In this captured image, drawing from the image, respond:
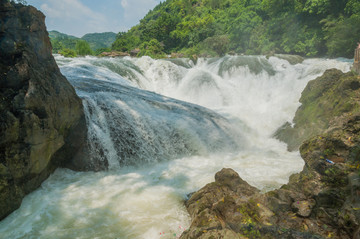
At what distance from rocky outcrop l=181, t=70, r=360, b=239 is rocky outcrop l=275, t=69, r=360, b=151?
3.38m

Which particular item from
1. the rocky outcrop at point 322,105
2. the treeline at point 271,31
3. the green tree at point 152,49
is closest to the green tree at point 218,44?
the treeline at point 271,31

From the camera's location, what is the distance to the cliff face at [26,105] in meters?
3.67

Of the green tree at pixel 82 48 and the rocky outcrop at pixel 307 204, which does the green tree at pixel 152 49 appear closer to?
the green tree at pixel 82 48

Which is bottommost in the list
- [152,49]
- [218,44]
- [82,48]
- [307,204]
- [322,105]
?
[307,204]

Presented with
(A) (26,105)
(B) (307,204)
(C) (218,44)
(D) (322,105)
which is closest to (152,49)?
(C) (218,44)

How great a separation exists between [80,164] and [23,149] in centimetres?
186

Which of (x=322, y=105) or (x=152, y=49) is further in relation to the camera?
(x=152, y=49)

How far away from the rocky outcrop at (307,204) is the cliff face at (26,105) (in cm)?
321

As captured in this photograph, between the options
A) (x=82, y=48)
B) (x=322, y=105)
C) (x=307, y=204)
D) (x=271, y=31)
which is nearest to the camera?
(x=307, y=204)

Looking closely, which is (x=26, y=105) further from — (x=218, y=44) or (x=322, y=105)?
(x=218, y=44)

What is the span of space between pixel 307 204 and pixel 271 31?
3000 cm

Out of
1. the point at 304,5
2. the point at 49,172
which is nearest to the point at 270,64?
the point at 304,5

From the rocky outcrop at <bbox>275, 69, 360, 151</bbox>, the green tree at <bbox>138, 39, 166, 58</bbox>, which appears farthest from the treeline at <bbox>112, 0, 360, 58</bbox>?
the rocky outcrop at <bbox>275, 69, 360, 151</bbox>

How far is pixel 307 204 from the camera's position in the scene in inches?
105
